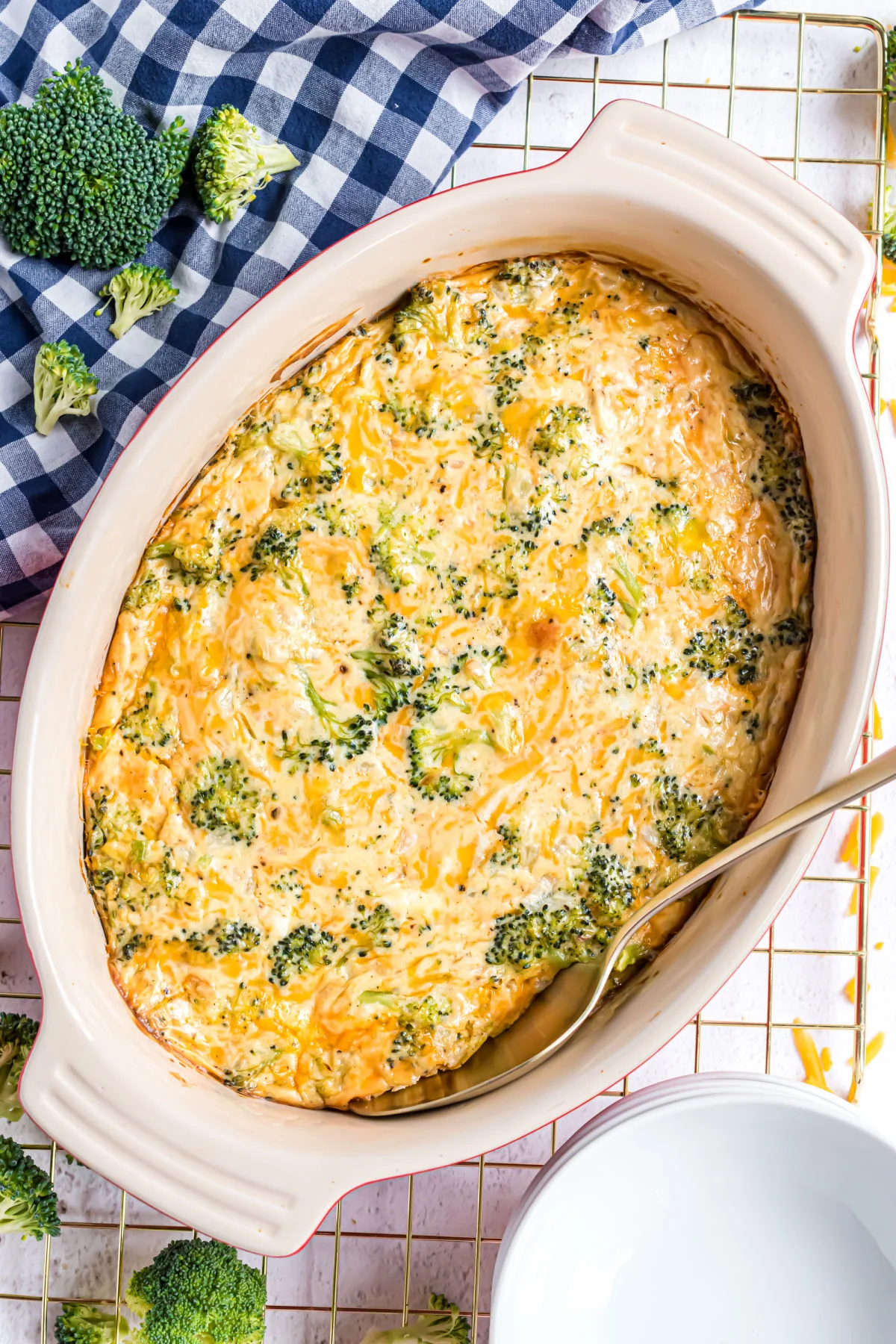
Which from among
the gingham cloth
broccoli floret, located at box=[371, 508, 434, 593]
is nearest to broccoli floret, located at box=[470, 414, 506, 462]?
broccoli floret, located at box=[371, 508, 434, 593]

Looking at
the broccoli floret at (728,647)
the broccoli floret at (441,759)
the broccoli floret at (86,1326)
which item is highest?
the broccoli floret at (728,647)

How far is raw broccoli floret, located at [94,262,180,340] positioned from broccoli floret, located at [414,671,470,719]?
0.76 metres

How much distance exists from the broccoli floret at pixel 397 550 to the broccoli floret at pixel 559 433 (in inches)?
8.2

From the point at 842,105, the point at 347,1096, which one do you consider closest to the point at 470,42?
the point at 842,105

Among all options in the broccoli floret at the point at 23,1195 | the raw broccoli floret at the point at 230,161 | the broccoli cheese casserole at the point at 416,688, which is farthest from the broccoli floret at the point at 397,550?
the broccoli floret at the point at 23,1195

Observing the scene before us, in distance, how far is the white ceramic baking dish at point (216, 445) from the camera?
1490 mm

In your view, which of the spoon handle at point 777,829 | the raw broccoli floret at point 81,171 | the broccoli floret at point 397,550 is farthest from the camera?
the raw broccoli floret at point 81,171

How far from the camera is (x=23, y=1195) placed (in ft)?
6.04

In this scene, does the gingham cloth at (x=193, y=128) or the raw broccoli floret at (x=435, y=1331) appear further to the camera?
the raw broccoli floret at (x=435, y=1331)

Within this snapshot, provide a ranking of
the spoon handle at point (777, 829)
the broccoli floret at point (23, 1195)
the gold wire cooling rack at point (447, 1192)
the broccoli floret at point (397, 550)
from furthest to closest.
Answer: the gold wire cooling rack at point (447, 1192)
the broccoli floret at point (23, 1195)
the broccoli floret at point (397, 550)
the spoon handle at point (777, 829)

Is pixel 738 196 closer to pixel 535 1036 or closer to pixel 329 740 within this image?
pixel 329 740

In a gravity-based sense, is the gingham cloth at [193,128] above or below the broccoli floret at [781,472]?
above

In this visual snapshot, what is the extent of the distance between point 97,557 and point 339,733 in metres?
0.41

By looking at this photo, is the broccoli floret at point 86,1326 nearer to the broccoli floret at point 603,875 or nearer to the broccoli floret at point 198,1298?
the broccoli floret at point 198,1298
